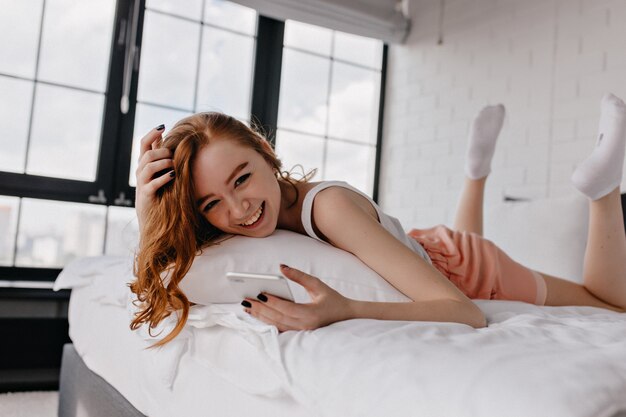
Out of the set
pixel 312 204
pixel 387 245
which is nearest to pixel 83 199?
pixel 312 204

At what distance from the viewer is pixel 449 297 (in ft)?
3.49

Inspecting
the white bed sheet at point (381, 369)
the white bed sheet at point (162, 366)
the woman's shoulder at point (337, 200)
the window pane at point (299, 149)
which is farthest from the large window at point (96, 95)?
the white bed sheet at point (381, 369)

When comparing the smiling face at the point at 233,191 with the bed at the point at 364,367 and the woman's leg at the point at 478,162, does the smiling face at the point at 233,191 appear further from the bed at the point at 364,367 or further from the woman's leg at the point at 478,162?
the woman's leg at the point at 478,162

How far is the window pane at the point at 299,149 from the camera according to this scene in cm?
393

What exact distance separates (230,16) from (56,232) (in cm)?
169

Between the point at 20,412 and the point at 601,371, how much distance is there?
2.19 metres

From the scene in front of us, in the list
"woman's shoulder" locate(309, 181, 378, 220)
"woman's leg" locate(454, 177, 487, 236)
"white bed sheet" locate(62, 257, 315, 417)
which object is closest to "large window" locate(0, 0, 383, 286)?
"white bed sheet" locate(62, 257, 315, 417)

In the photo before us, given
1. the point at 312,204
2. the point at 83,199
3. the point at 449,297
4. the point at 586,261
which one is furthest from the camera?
the point at 83,199

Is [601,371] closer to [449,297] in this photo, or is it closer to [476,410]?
[476,410]

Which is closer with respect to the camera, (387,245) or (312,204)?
(387,245)

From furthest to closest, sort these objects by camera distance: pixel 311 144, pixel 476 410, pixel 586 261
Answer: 1. pixel 311 144
2. pixel 586 261
3. pixel 476 410

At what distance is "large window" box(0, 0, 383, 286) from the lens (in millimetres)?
3004

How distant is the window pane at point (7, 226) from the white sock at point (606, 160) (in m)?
2.64

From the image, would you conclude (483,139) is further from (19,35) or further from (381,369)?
(19,35)
